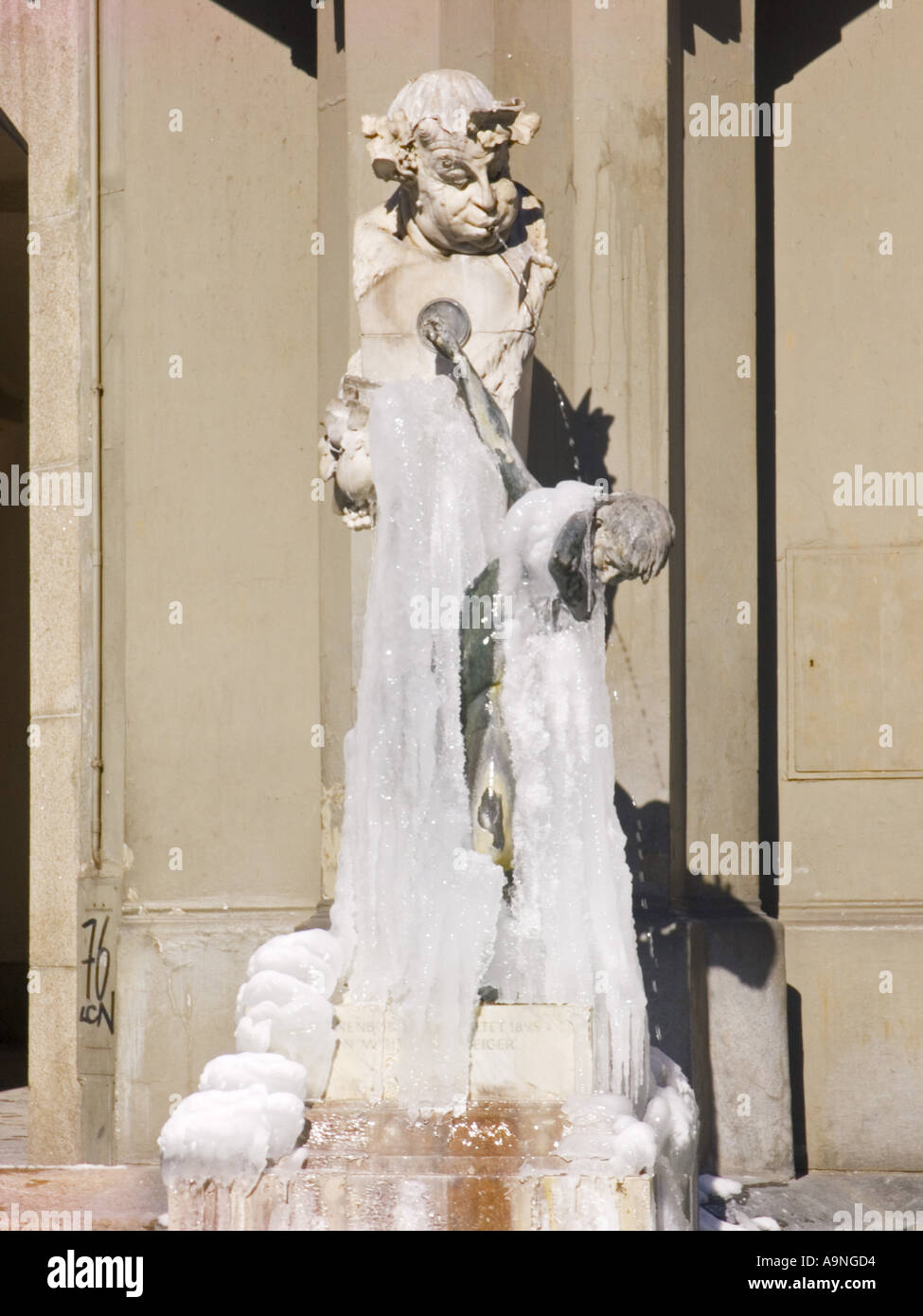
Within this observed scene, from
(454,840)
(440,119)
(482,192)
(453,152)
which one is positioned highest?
(440,119)

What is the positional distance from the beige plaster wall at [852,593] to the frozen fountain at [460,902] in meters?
2.15

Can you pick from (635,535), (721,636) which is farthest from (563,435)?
(635,535)

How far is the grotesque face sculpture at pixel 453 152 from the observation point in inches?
245

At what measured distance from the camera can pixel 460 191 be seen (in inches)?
248

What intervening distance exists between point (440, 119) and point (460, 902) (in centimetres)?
243

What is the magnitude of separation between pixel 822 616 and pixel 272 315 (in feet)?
8.71

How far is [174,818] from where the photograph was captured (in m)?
8.54

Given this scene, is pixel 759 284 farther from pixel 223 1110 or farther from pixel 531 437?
pixel 223 1110

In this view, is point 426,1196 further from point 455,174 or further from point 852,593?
point 852,593

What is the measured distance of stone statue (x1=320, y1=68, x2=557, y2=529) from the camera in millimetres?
6223

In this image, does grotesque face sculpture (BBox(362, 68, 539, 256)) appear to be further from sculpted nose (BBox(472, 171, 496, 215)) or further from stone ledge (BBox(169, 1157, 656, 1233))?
stone ledge (BBox(169, 1157, 656, 1233))

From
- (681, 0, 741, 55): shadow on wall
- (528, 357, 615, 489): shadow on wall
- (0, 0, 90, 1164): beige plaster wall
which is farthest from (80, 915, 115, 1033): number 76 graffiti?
(681, 0, 741, 55): shadow on wall

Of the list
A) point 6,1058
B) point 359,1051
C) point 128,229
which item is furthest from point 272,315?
point 6,1058

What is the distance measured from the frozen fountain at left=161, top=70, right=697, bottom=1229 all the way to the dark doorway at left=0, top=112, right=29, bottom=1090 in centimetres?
882
